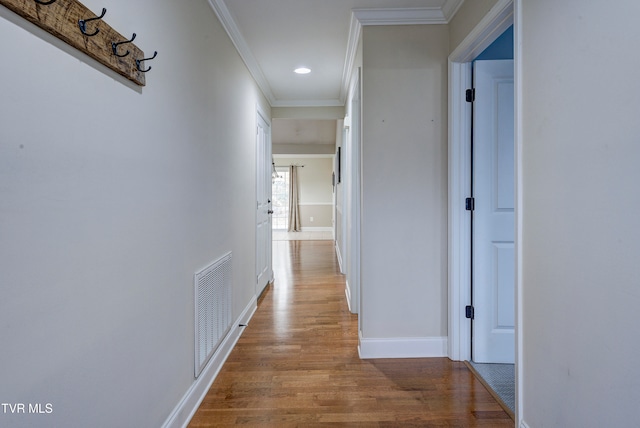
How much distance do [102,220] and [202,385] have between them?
130 centimetres

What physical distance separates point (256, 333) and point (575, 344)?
7.46 feet

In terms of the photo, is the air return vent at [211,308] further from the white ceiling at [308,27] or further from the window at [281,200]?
the window at [281,200]

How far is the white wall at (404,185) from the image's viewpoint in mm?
2336

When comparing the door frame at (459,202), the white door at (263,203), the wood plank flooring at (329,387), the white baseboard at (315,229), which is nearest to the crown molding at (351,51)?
the door frame at (459,202)

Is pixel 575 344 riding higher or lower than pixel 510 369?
higher

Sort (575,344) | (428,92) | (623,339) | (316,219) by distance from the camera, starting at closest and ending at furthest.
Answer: (623,339)
(575,344)
(428,92)
(316,219)

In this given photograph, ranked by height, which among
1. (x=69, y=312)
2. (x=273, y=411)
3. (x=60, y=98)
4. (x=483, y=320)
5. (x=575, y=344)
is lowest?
(x=273, y=411)

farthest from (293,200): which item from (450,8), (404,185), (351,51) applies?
(450,8)

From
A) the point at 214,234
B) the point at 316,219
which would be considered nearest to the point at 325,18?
the point at 214,234

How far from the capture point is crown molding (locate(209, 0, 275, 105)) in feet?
7.30

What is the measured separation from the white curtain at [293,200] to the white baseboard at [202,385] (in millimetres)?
7797

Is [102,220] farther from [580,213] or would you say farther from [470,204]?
[470,204]

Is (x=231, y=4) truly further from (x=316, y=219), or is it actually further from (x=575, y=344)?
(x=316, y=219)

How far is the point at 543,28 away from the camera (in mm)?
1317
